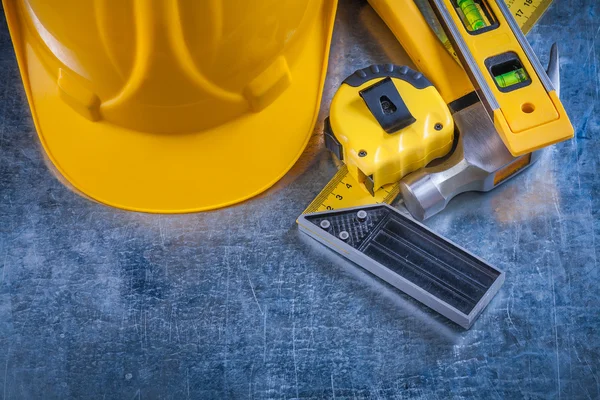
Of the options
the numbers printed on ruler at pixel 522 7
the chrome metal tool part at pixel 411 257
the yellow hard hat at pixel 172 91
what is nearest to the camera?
the yellow hard hat at pixel 172 91

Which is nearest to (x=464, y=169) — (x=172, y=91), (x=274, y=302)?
(x=274, y=302)

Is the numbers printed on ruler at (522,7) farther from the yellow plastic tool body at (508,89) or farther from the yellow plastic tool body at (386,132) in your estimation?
the yellow plastic tool body at (386,132)

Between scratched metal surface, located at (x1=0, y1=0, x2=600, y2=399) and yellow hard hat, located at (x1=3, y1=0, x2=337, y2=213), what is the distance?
0.17 ft

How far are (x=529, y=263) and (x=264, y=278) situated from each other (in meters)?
0.40

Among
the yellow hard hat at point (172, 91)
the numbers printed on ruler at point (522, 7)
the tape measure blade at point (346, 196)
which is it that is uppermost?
the yellow hard hat at point (172, 91)

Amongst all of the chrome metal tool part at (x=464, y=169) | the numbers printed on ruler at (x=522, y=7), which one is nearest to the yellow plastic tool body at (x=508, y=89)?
the chrome metal tool part at (x=464, y=169)

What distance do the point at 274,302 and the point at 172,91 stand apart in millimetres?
342

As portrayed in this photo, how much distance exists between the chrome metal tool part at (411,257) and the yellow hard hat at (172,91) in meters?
0.13

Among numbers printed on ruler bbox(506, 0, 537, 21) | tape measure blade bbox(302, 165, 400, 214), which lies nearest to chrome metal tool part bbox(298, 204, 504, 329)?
tape measure blade bbox(302, 165, 400, 214)

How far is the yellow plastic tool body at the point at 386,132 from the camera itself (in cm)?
Answer: 138

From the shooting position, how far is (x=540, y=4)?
1635 millimetres

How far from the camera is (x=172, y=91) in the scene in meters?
1.29

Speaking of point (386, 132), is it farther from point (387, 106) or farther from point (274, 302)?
point (274, 302)

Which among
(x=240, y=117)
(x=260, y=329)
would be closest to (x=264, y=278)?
(x=260, y=329)
